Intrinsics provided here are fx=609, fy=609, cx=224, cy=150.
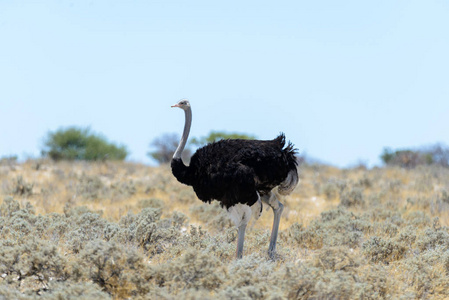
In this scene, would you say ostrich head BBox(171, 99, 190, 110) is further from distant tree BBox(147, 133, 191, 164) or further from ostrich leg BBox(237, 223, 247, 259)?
distant tree BBox(147, 133, 191, 164)

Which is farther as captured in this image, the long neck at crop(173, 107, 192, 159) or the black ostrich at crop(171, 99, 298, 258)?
the long neck at crop(173, 107, 192, 159)

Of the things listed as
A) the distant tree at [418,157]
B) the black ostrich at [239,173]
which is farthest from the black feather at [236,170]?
the distant tree at [418,157]

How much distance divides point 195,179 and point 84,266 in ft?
6.01

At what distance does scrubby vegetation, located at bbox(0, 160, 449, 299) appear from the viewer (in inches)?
188

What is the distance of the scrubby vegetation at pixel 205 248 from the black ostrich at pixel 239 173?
1.61 ft

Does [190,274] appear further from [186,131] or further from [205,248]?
[186,131]

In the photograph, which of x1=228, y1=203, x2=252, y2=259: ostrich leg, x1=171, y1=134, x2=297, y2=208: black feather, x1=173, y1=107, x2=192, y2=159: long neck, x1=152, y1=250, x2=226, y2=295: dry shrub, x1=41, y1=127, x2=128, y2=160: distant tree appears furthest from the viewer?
x1=41, y1=127, x2=128, y2=160: distant tree

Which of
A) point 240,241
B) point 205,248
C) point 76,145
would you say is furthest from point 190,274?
point 76,145

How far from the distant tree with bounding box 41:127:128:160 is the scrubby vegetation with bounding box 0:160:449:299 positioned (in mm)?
10305

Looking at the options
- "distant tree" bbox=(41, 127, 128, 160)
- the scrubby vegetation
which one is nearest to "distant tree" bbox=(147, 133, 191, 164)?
"distant tree" bbox=(41, 127, 128, 160)

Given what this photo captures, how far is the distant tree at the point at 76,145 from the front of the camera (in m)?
24.2

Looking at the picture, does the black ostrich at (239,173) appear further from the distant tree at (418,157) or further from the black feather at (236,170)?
the distant tree at (418,157)

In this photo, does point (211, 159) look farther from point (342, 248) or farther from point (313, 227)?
point (313, 227)

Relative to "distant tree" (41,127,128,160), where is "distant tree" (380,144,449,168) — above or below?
above
